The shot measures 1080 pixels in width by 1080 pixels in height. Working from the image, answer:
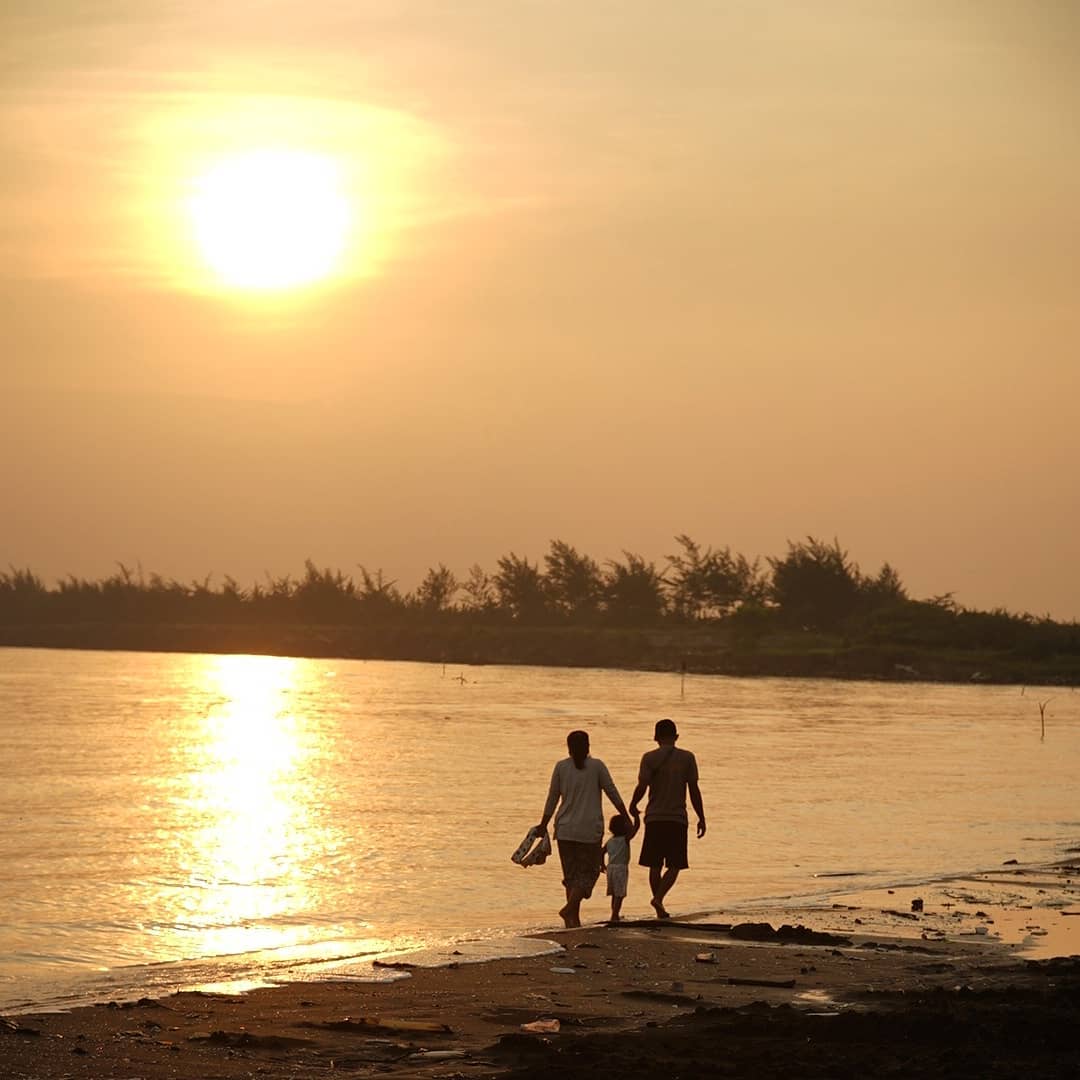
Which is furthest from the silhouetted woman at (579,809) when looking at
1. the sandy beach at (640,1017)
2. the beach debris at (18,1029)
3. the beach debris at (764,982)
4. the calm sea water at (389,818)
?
the beach debris at (18,1029)

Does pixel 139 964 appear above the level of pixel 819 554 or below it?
below

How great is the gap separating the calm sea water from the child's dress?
928 millimetres

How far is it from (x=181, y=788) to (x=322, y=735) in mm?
16912

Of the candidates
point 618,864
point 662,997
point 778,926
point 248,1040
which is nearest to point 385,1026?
point 248,1040

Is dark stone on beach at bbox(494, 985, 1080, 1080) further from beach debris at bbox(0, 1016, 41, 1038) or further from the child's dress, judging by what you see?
the child's dress

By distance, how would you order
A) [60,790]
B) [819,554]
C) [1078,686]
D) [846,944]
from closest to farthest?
[846,944], [60,790], [1078,686], [819,554]

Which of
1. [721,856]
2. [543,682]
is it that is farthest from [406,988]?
[543,682]

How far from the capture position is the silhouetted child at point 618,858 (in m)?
13.0

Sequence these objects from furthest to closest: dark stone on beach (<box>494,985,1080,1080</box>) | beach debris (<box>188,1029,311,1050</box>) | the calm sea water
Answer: the calm sea water < beach debris (<box>188,1029,311,1050</box>) < dark stone on beach (<box>494,985,1080,1080</box>)

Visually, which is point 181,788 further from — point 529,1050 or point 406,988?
point 529,1050

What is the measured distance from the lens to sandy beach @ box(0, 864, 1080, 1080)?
7.90 meters

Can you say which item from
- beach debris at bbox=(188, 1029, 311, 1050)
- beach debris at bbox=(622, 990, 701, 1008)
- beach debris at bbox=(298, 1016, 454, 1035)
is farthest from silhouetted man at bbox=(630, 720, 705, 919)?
beach debris at bbox=(188, 1029, 311, 1050)

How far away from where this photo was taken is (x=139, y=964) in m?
12.7

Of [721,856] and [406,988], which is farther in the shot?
[721,856]
